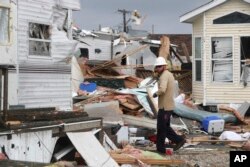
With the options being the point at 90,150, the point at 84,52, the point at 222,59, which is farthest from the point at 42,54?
the point at 84,52

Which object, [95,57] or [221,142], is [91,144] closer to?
[221,142]

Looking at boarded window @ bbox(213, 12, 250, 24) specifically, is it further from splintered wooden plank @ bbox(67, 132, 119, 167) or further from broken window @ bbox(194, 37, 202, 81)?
splintered wooden plank @ bbox(67, 132, 119, 167)

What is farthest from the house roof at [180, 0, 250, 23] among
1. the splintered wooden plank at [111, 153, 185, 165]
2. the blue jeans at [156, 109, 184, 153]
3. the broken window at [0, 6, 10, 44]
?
the broken window at [0, 6, 10, 44]

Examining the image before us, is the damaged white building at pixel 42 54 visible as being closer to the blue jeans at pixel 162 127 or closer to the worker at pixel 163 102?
the worker at pixel 163 102

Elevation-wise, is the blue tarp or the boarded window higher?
the boarded window

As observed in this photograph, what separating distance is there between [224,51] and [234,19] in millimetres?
1242

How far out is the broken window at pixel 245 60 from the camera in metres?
19.2

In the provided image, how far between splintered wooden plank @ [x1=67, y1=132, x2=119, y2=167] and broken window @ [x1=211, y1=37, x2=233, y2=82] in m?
10.9

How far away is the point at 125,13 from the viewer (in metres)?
55.9

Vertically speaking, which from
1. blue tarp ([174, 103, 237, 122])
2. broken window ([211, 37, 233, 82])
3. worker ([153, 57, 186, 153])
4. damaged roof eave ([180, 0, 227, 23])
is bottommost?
blue tarp ([174, 103, 237, 122])

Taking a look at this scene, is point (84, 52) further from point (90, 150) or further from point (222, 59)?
point (90, 150)

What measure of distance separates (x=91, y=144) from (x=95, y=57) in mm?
21842

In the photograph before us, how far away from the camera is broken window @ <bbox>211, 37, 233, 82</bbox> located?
19.5 meters

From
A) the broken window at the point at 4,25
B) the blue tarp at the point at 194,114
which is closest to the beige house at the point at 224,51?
the blue tarp at the point at 194,114
